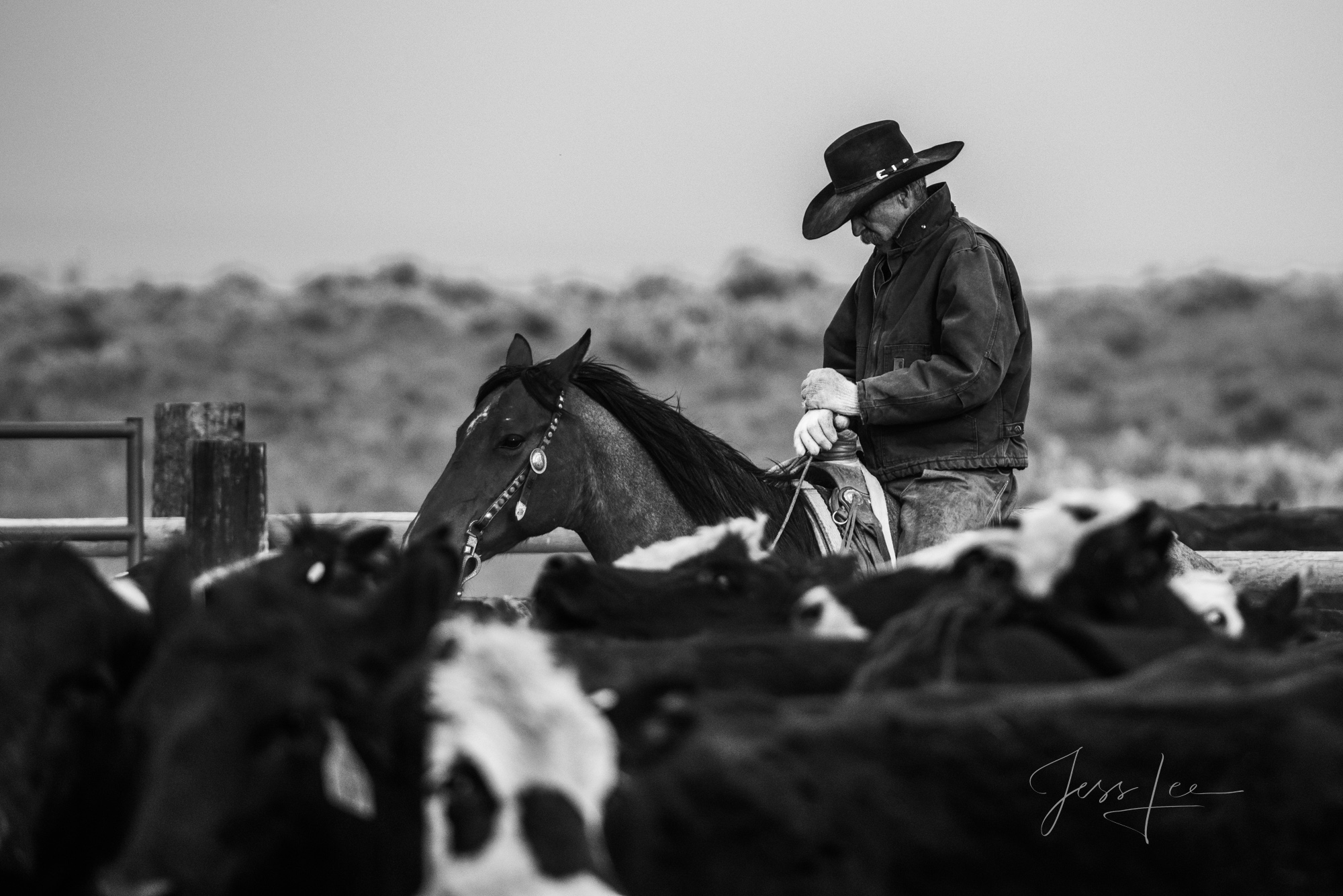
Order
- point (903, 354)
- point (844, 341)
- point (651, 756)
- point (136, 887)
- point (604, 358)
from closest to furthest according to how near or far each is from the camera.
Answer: point (136, 887) < point (651, 756) < point (903, 354) < point (844, 341) < point (604, 358)

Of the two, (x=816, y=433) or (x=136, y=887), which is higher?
(x=816, y=433)

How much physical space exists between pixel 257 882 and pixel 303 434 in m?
29.9

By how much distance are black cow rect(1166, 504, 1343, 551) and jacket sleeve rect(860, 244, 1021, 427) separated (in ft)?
9.05

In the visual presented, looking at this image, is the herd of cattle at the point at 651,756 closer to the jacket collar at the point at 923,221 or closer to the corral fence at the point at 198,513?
the jacket collar at the point at 923,221

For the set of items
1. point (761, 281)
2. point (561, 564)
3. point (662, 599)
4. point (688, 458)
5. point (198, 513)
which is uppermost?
point (761, 281)

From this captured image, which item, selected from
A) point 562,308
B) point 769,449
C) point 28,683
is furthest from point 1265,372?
point 28,683

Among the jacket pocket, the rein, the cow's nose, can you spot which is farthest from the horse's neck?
Result: the cow's nose

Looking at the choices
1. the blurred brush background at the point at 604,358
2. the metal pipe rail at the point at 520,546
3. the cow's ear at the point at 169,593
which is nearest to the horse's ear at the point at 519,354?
the metal pipe rail at the point at 520,546

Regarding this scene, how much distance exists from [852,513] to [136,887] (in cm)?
446

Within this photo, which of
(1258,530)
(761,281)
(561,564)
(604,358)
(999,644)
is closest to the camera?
(999,644)

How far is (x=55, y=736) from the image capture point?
3.50 m

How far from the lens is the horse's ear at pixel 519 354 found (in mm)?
6980

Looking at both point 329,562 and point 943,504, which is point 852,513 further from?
point 329,562

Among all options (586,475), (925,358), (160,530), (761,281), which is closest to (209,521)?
(160,530)
